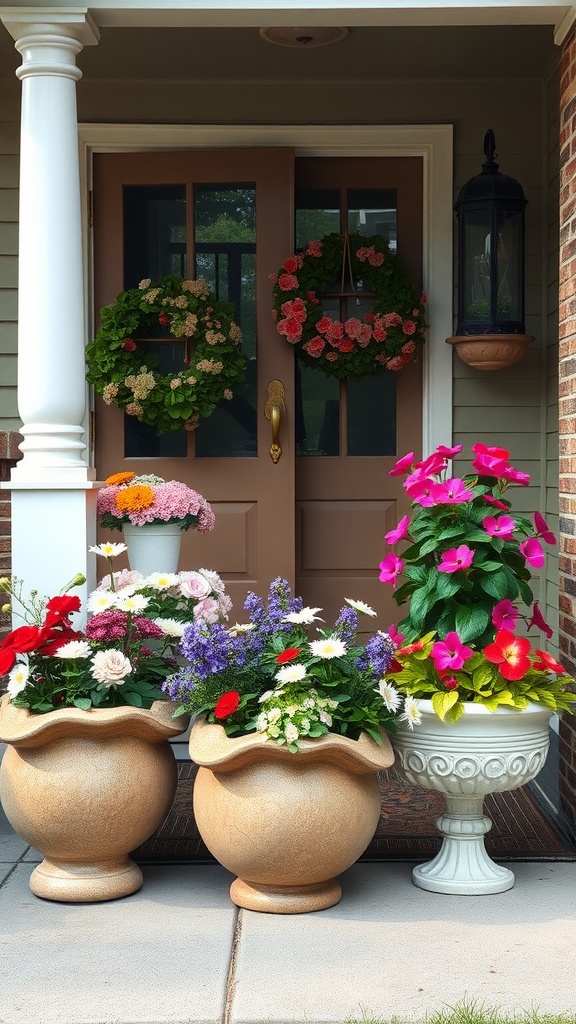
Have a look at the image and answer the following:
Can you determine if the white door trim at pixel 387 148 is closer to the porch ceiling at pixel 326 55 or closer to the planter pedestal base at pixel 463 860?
the porch ceiling at pixel 326 55

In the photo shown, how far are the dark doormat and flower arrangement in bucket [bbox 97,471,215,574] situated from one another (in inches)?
30.3

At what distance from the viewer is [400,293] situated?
4.41 metres

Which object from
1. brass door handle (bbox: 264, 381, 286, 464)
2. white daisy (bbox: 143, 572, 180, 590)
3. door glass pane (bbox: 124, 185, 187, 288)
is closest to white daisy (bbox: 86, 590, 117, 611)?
white daisy (bbox: 143, 572, 180, 590)

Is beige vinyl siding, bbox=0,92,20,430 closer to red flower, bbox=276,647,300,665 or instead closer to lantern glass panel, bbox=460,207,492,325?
lantern glass panel, bbox=460,207,492,325

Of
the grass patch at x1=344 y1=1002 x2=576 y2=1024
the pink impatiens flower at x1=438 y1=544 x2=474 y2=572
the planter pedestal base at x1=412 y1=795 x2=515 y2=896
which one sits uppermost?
the pink impatiens flower at x1=438 y1=544 x2=474 y2=572

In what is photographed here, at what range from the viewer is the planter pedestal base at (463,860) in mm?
2783

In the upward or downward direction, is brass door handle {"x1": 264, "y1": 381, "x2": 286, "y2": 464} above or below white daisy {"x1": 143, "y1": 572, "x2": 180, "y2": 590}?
above

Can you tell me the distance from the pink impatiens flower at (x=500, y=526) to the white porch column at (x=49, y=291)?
1122mm

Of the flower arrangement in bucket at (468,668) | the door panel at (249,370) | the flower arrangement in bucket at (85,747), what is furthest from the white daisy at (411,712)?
the door panel at (249,370)

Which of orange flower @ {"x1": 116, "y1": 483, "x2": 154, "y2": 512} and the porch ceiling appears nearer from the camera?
orange flower @ {"x1": 116, "y1": 483, "x2": 154, "y2": 512}

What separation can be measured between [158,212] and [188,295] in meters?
0.41

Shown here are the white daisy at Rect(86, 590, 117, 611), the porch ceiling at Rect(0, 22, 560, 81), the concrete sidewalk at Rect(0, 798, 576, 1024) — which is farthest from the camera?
the porch ceiling at Rect(0, 22, 560, 81)

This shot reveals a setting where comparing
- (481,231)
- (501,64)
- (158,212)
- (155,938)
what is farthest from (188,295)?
(155,938)

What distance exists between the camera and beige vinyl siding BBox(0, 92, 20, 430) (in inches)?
175
